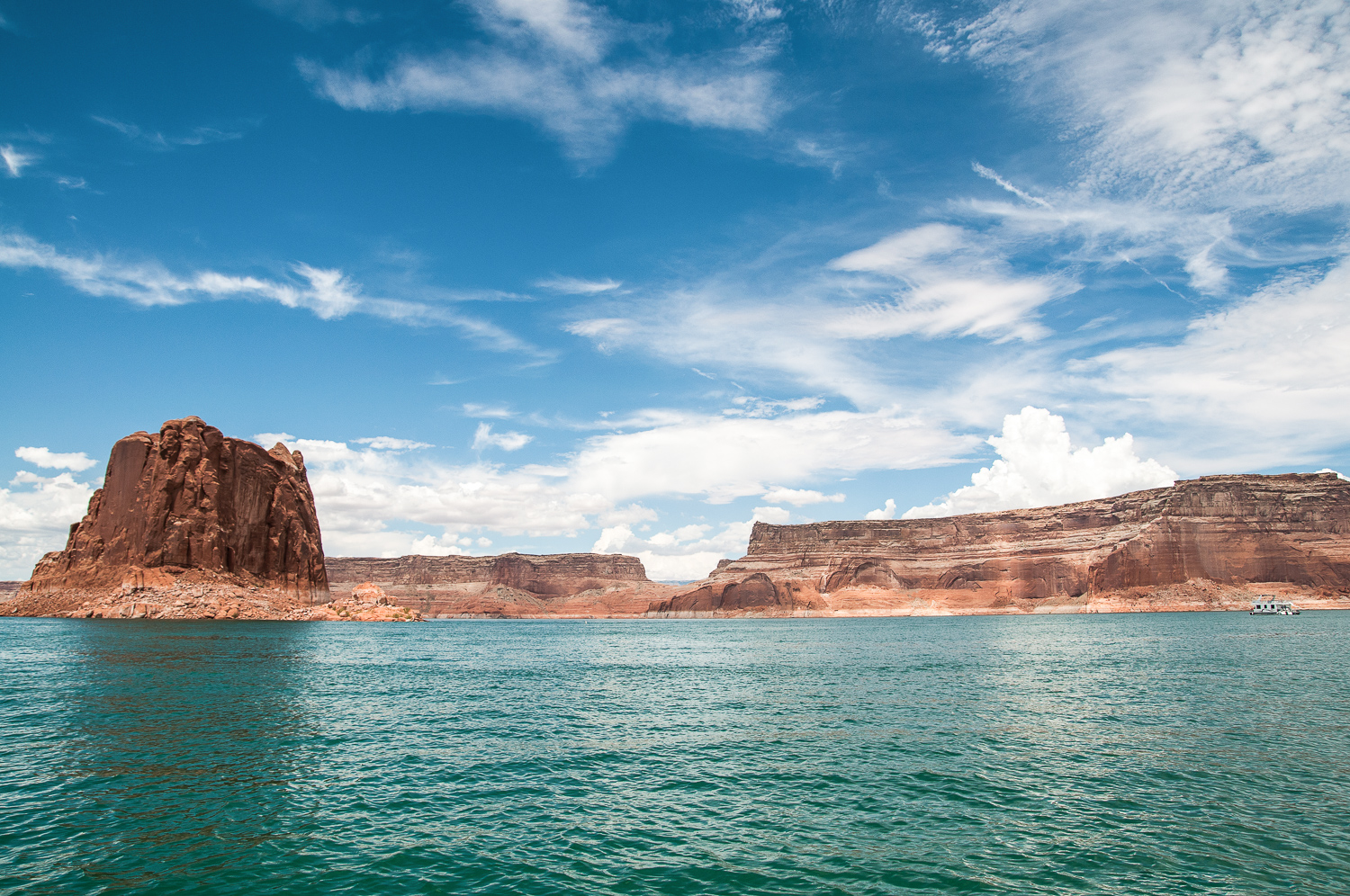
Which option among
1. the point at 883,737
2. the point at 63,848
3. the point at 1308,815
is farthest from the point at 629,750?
the point at 1308,815

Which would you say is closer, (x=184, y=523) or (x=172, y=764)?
(x=172, y=764)

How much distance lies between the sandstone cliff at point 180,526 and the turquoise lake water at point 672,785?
3015 inches

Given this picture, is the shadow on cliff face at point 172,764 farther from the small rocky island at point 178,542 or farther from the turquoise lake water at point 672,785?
the small rocky island at point 178,542

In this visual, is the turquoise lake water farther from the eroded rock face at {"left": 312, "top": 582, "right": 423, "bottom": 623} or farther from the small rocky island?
the eroded rock face at {"left": 312, "top": 582, "right": 423, "bottom": 623}

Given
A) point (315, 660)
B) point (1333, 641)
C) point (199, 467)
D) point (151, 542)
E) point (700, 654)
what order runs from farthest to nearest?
point (199, 467), point (151, 542), point (700, 654), point (1333, 641), point (315, 660)

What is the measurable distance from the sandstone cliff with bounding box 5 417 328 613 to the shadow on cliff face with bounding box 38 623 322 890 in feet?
244

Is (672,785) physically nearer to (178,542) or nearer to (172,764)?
(172,764)

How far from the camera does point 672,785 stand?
20.2m

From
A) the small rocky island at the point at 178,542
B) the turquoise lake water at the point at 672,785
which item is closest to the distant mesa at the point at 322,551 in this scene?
the small rocky island at the point at 178,542

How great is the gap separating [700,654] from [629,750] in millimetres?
48036

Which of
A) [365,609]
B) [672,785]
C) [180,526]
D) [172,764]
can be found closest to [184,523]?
[180,526]

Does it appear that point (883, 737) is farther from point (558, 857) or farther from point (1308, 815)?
point (558, 857)

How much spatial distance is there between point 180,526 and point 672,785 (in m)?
117

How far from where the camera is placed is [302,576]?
130875 mm
